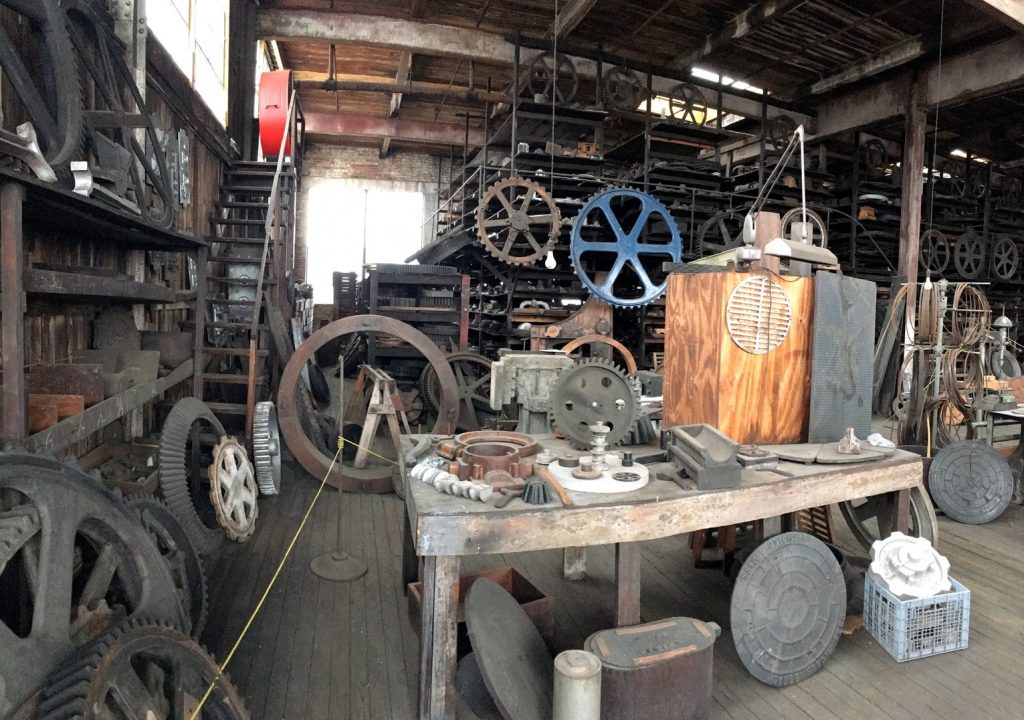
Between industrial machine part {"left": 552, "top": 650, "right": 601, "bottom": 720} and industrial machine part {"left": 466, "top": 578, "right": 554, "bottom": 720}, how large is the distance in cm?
15

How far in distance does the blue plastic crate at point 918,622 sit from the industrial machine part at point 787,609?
0.31m

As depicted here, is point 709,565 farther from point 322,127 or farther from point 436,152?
point 436,152

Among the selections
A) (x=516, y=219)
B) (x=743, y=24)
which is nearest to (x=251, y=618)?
(x=516, y=219)

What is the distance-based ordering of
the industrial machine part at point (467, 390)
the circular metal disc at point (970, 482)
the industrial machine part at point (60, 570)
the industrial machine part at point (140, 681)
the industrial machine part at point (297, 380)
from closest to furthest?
1. the industrial machine part at point (140, 681)
2. the industrial machine part at point (60, 570)
3. the circular metal disc at point (970, 482)
4. the industrial machine part at point (297, 380)
5. the industrial machine part at point (467, 390)

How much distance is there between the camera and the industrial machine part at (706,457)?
2.31 metres

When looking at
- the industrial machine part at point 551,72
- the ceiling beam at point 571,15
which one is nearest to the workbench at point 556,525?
the ceiling beam at point 571,15

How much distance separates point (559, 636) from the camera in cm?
294

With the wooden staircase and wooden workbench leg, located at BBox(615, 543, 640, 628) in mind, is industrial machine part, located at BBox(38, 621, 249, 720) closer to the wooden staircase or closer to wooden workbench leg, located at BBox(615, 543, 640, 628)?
wooden workbench leg, located at BBox(615, 543, 640, 628)

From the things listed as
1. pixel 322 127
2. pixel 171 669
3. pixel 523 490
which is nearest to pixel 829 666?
pixel 523 490

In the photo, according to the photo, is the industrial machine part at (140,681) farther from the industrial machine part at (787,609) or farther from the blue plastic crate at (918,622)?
the blue plastic crate at (918,622)

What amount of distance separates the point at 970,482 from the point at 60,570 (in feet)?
17.9

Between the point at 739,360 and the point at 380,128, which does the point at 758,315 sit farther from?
the point at 380,128

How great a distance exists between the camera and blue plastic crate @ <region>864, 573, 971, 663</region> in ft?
9.00

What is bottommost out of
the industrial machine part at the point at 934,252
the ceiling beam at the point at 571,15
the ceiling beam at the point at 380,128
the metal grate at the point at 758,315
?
the metal grate at the point at 758,315
